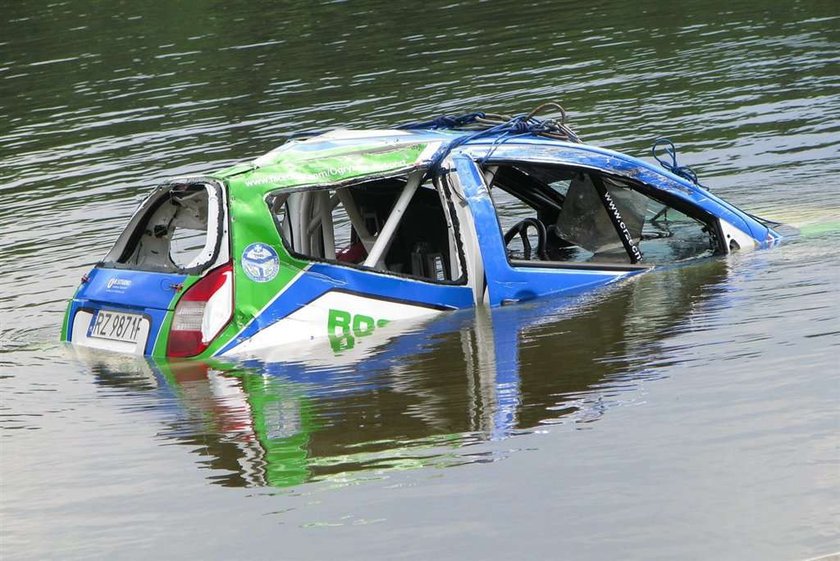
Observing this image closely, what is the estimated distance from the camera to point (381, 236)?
1010 cm

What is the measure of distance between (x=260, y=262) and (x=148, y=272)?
32.6 inches

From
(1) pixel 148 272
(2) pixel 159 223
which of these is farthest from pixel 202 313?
(2) pixel 159 223

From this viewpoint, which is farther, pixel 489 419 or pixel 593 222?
pixel 593 222

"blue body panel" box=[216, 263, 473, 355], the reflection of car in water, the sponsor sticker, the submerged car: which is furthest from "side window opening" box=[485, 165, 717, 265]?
the sponsor sticker

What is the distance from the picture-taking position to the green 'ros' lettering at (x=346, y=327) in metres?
9.87

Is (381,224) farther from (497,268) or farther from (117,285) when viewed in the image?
(117,285)

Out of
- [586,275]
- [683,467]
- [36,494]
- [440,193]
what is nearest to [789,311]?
[586,275]

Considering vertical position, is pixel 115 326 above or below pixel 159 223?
below

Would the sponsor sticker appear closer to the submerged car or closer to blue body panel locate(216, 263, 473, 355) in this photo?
the submerged car

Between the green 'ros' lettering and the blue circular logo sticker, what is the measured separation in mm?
526

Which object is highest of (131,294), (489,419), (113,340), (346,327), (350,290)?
(131,294)

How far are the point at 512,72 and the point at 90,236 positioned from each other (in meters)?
10.1

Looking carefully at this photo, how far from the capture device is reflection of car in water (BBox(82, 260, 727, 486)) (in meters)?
7.79

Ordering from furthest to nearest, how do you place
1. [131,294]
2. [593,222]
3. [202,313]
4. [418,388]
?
[593,222]
[131,294]
[202,313]
[418,388]
